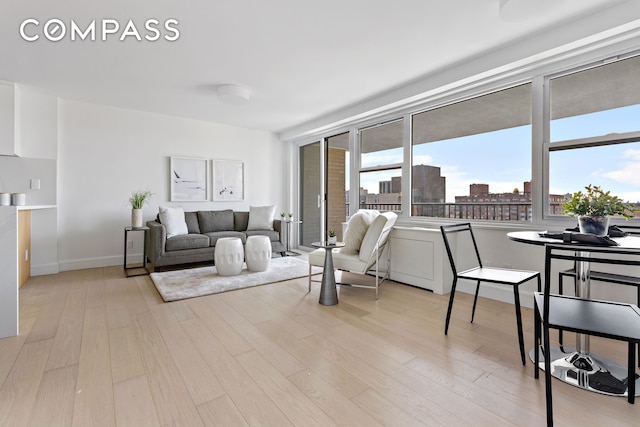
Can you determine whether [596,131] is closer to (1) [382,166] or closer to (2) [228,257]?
(1) [382,166]

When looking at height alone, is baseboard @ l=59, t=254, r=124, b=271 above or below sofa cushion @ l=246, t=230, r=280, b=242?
below

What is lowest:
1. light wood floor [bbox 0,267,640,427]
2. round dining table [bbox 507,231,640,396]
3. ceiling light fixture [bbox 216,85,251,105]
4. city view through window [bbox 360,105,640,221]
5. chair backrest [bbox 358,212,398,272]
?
light wood floor [bbox 0,267,640,427]

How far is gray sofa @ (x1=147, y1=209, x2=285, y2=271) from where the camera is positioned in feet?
13.2

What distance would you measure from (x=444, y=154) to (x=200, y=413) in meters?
3.63

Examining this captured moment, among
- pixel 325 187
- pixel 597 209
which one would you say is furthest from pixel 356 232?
pixel 325 187

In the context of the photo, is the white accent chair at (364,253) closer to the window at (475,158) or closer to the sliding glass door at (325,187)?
the window at (475,158)

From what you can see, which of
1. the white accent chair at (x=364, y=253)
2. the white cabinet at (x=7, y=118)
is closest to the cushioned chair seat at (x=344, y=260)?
the white accent chair at (x=364, y=253)

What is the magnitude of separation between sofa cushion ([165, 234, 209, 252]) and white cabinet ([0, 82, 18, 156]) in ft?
7.09

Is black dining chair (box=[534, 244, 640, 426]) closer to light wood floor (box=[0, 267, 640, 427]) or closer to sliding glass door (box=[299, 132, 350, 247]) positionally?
light wood floor (box=[0, 267, 640, 427])

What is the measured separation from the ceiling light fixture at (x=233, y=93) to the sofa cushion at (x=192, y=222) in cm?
210

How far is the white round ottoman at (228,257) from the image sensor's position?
3826 mm

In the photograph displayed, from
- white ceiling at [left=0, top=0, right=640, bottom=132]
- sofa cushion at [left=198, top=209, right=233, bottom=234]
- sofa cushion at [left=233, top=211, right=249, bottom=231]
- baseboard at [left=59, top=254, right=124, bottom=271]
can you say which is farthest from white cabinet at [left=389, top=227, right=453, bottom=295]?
baseboard at [left=59, top=254, right=124, bottom=271]

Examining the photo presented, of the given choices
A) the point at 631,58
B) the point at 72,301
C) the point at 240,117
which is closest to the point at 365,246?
the point at 631,58

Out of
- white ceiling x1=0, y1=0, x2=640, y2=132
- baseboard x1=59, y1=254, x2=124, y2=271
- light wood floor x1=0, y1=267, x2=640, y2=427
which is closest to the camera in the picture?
light wood floor x1=0, y1=267, x2=640, y2=427
